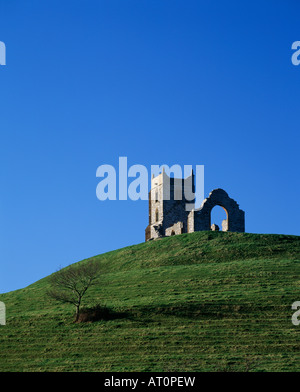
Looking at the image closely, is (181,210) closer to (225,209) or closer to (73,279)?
(225,209)

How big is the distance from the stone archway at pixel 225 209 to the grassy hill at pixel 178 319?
11585 mm

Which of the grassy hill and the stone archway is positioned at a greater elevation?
the stone archway

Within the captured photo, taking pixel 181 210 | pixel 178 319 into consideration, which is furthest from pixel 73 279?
pixel 181 210

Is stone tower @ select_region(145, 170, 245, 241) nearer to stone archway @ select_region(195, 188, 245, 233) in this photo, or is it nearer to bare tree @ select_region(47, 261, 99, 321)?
stone archway @ select_region(195, 188, 245, 233)

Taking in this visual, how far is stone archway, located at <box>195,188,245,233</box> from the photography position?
7419 cm

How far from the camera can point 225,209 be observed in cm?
7619

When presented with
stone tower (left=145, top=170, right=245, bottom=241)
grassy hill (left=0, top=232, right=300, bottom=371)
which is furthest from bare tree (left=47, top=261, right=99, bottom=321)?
stone tower (left=145, top=170, right=245, bottom=241)

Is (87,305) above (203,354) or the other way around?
above

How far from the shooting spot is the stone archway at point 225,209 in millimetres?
74188

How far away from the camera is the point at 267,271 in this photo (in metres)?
51.6

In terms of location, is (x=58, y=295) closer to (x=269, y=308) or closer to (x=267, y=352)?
(x=269, y=308)

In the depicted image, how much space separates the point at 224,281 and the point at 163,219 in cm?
3145

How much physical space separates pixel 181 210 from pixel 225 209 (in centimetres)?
814

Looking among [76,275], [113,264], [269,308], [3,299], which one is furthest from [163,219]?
[269,308]
